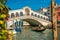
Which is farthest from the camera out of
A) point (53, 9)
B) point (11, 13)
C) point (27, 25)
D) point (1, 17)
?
point (27, 25)

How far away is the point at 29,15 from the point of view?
1925 centimetres

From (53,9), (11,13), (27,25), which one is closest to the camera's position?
(53,9)

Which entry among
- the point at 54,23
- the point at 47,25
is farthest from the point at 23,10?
the point at 54,23

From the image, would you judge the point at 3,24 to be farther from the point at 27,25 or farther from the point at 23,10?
the point at 27,25

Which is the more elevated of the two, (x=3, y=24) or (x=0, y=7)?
(x=0, y=7)

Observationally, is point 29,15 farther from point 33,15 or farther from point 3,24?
point 3,24

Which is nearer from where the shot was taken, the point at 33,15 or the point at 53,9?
the point at 53,9

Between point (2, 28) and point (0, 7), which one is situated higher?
point (0, 7)

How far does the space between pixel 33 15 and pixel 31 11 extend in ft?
1.91

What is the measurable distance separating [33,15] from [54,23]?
16.8 m

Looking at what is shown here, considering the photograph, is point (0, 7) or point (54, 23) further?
point (54, 23)

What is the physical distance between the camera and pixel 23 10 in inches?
760

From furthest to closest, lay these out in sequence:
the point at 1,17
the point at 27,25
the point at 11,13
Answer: the point at 27,25
the point at 11,13
the point at 1,17

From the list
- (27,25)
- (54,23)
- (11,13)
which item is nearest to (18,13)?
(11,13)
